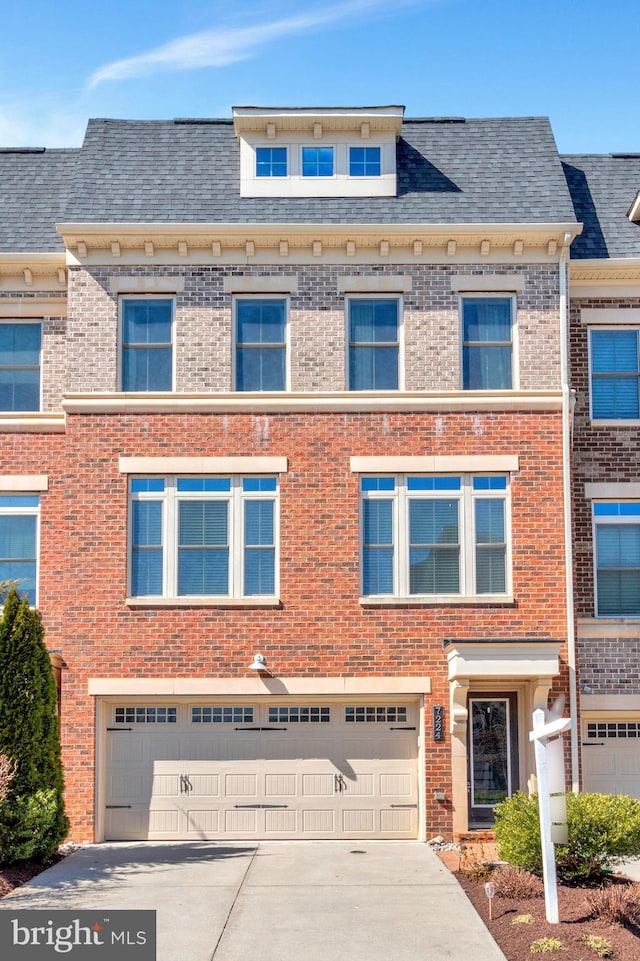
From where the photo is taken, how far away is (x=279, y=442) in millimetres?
17766

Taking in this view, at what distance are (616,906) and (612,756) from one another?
6.58 meters

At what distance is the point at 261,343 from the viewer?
18094 millimetres

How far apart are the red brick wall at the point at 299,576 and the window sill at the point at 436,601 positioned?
0.29 ft

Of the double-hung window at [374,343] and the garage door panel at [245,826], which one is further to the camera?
the double-hung window at [374,343]

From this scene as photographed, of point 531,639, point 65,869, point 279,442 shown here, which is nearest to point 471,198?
point 279,442

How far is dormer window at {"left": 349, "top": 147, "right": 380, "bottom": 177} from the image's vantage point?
62.0 ft

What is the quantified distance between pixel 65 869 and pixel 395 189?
36.3ft

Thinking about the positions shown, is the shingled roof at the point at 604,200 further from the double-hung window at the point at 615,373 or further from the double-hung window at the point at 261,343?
the double-hung window at the point at 261,343

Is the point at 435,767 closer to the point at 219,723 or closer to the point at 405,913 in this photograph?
the point at 219,723

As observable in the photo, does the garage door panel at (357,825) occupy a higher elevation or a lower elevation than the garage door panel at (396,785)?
lower

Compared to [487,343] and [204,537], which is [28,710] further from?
[487,343]

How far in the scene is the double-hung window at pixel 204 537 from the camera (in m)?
17.6

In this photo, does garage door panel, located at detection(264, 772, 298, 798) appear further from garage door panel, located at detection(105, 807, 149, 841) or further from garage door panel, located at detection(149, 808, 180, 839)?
garage door panel, located at detection(105, 807, 149, 841)

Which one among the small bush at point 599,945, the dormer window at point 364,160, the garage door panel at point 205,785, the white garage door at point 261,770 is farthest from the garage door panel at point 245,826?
the dormer window at point 364,160
